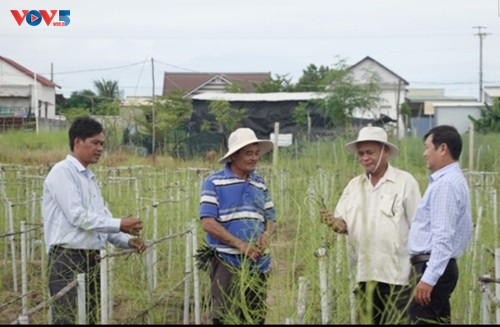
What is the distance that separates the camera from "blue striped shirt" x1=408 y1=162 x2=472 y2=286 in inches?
142

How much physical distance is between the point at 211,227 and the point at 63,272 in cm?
71

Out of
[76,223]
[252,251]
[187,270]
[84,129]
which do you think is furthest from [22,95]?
[252,251]

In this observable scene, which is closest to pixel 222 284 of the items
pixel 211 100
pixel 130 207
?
pixel 130 207

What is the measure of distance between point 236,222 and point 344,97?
15.3 m

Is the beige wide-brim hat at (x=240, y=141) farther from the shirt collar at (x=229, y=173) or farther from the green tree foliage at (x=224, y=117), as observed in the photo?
the green tree foliage at (x=224, y=117)

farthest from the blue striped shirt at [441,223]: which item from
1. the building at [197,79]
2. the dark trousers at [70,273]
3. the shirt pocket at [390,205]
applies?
the building at [197,79]

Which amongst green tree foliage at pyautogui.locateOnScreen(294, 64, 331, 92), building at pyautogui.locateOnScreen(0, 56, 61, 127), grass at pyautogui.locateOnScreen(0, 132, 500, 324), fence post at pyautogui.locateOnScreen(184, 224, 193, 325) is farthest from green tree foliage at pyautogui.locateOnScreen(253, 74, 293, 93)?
fence post at pyautogui.locateOnScreen(184, 224, 193, 325)

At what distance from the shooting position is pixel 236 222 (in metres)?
4.07

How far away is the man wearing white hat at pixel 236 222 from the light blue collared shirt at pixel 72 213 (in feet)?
1.50

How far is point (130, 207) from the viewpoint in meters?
8.27

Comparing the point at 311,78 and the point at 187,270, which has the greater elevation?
the point at 311,78

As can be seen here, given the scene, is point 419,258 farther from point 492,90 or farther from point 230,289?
point 492,90

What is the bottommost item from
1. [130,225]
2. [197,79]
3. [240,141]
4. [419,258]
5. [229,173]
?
[419,258]

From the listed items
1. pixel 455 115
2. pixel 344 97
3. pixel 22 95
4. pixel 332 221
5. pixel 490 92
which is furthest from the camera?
pixel 490 92
